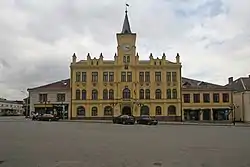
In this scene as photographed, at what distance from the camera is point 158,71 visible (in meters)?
81.8

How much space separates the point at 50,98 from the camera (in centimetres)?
8475

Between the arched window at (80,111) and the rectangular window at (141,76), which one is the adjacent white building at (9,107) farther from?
the rectangular window at (141,76)

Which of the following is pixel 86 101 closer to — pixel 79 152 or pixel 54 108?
pixel 54 108

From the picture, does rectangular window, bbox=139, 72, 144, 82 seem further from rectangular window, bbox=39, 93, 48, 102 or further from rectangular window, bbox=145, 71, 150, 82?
rectangular window, bbox=39, 93, 48, 102

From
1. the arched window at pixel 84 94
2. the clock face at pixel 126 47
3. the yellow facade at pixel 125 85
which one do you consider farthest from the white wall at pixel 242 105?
the arched window at pixel 84 94

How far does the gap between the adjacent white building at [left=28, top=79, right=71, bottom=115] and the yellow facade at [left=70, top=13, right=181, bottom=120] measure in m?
3.21

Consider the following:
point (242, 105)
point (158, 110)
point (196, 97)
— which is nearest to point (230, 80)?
point (242, 105)

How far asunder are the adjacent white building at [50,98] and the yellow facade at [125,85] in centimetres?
321

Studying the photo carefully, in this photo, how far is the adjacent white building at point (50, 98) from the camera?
275ft

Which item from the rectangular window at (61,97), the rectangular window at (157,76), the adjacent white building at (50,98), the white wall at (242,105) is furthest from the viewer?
the rectangular window at (61,97)

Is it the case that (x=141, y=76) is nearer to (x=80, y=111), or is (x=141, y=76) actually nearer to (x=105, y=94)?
(x=105, y=94)

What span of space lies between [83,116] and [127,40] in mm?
18546

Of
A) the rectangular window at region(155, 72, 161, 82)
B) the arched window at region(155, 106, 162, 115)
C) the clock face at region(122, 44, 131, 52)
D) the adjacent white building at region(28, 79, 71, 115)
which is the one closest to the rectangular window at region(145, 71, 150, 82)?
the rectangular window at region(155, 72, 161, 82)

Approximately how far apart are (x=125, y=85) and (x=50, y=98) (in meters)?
17.0
